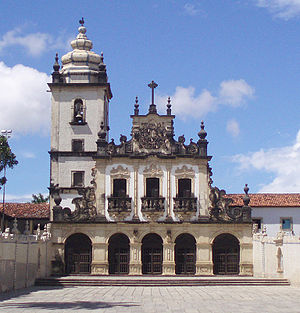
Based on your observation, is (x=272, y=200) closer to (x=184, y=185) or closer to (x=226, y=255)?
(x=226, y=255)

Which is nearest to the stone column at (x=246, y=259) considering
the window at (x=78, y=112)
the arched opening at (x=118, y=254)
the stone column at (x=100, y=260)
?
the arched opening at (x=118, y=254)

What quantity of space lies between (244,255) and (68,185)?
14.7 meters

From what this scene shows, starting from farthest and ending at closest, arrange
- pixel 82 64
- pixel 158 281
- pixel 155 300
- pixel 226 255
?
pixel 82 64 < pixel 226 255 < pixel 158 281 < pixel 155 300

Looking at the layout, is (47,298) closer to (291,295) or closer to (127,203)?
(291,295)

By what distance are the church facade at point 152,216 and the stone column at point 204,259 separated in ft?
0.23

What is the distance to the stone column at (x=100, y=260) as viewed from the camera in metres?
40.6

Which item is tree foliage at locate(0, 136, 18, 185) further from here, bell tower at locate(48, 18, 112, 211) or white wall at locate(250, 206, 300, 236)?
white wall at locate(250, 206, 300, 236)

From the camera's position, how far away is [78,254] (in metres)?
41.1

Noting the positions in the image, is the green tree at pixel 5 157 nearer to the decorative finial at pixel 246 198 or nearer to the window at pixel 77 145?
the window at pixel 77 145

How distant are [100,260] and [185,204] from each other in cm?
713

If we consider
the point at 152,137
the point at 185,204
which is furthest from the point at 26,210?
the point at 185,204

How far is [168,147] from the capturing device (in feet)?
139

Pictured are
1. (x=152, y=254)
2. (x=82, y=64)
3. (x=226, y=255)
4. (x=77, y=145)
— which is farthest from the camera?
(x=82, y=64)

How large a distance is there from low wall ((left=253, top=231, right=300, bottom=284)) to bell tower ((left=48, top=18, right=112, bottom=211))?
1450 cm
